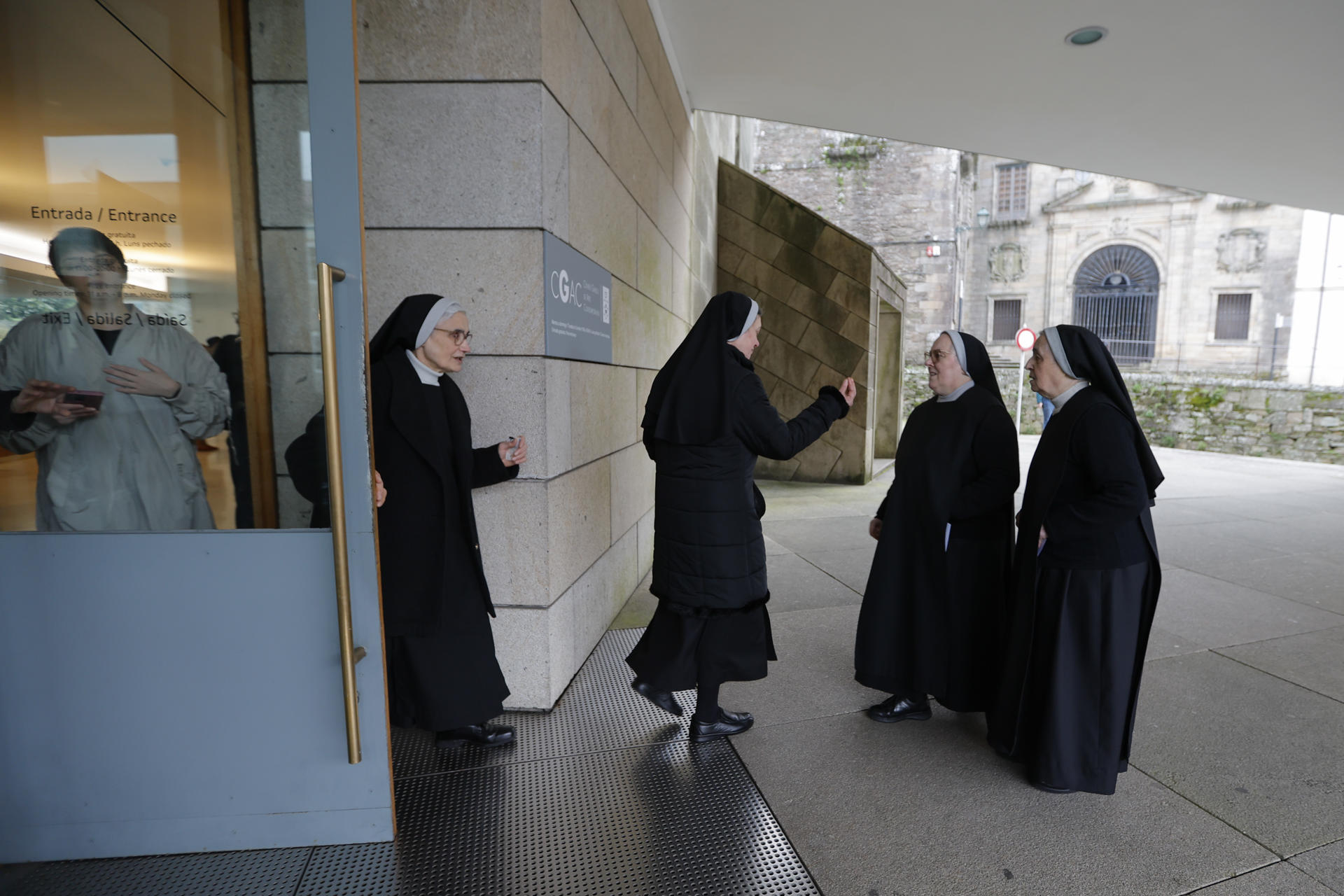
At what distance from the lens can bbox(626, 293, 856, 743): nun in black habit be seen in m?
2.84

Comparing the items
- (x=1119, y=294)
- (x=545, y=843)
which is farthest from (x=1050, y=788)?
(x=1119, y=294)

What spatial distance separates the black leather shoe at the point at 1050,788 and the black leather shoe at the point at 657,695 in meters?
1.51

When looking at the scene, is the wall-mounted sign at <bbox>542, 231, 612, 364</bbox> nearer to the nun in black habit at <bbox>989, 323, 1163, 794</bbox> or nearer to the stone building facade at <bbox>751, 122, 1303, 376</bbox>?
the nun in black habit at <bbox>989, 323, 1163, 794</bbox>

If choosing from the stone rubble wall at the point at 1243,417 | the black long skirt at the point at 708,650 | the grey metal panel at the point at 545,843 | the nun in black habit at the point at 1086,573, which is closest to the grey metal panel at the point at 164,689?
the grey metal panel at the point at 545,843

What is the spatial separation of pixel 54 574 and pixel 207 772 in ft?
2.63

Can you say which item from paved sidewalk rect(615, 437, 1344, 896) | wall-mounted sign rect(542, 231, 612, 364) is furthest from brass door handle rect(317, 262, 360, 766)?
paved sidewalk rect(615, 437, 1344, 896)

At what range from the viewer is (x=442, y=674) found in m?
2.81

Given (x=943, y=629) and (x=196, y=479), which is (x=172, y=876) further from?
(x=943, y=629)

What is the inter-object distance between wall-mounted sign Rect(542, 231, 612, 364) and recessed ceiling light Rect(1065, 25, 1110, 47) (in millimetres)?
4384

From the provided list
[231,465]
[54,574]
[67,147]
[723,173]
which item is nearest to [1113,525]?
[231,465]

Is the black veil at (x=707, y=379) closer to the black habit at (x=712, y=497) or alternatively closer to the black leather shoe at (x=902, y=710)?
the black habit at (x=712, y=497)

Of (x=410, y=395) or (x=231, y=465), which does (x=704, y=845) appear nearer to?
(x=410, y=395)

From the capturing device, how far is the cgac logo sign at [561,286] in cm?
327

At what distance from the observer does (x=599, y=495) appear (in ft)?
13.8
